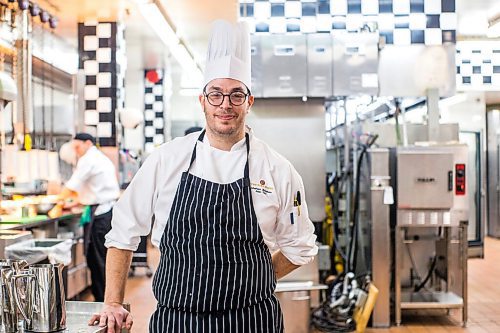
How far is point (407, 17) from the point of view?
243 inches

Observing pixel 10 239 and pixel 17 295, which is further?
pixel 10 239

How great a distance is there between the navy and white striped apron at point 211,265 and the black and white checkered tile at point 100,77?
542 cm

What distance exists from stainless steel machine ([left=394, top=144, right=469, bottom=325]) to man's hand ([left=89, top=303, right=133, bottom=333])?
369cm

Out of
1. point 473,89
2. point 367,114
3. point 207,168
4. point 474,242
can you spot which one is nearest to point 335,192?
point 367,114

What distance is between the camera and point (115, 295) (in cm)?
198

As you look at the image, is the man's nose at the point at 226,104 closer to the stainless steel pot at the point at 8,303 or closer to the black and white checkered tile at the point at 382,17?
the stainless steel pot at the point at 8,303

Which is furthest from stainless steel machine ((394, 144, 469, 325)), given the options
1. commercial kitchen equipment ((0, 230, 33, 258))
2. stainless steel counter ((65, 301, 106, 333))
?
stainless steel counter ((65, 301, 106, 333))

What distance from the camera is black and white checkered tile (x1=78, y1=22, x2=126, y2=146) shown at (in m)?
7.27

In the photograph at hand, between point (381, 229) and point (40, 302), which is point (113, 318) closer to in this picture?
point (40, 302)

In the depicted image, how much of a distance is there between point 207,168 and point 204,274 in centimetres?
36

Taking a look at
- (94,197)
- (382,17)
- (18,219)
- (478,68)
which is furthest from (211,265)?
(478,68)

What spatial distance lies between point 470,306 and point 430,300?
0.79m

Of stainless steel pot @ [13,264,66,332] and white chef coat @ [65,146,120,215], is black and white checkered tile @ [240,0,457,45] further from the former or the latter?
stainless steel pot @ [13,264,66,332]

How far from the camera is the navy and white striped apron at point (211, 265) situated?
1950 millimetres
